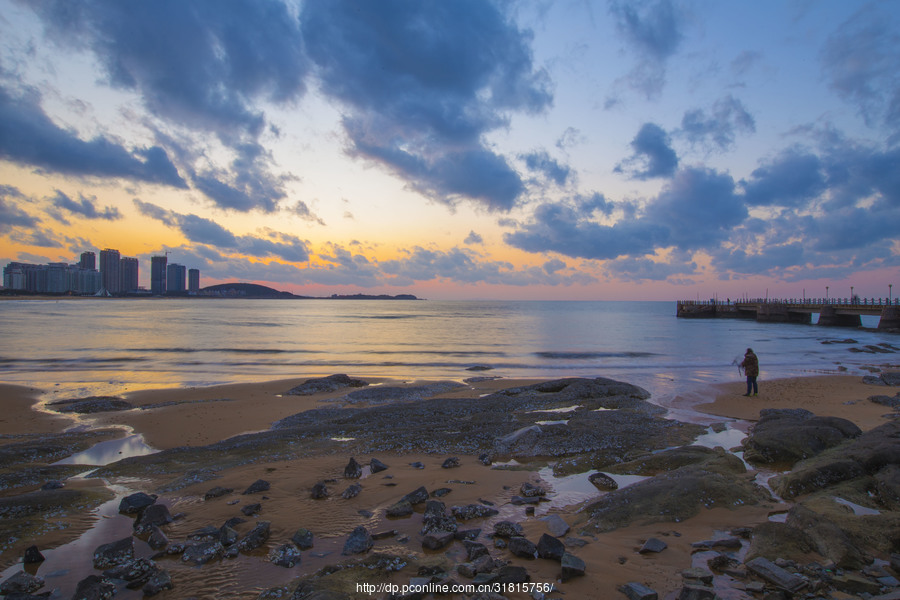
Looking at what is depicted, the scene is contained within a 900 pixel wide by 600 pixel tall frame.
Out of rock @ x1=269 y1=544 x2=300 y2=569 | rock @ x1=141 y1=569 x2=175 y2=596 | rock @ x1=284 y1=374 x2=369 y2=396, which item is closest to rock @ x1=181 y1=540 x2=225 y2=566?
rock @ x1=141 y1=569 x2=175 y2=596

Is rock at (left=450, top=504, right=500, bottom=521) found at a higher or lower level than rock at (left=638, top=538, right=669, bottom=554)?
lower

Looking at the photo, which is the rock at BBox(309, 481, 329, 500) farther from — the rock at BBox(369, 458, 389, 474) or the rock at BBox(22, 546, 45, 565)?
the rock at BBox(22, 546, 45, 565)

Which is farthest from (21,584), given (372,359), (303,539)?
(372,359)

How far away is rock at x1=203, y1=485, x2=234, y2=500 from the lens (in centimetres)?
821

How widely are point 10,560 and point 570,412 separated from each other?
14.3 m

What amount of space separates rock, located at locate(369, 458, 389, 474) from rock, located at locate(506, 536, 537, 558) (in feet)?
14.6

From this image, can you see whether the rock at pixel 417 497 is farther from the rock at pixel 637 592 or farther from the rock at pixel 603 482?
the rock at pixel 637 592

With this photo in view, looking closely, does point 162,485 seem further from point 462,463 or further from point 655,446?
point 655,446

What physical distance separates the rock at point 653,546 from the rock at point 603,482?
7.76 feet

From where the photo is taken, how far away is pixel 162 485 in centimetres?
901

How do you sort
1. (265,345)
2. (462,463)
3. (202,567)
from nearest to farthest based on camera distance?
(202,567) < (462,463) < (265,345)

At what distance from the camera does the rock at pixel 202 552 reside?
600cm

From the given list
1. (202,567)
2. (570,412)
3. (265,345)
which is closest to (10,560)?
(202,567)

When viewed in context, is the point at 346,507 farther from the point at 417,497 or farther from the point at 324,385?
the point at 324,385
